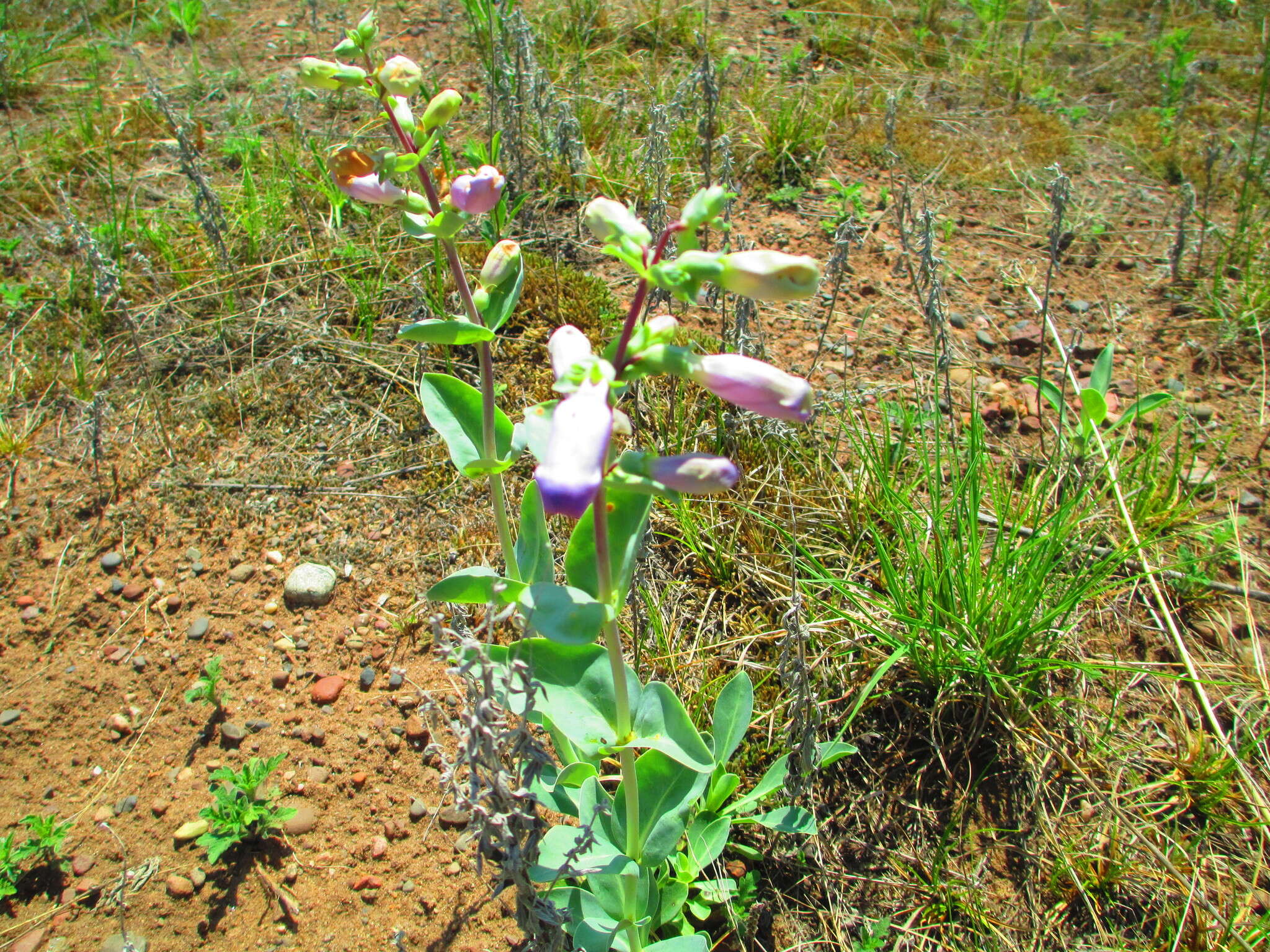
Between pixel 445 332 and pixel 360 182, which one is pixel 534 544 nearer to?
pixel 445 332

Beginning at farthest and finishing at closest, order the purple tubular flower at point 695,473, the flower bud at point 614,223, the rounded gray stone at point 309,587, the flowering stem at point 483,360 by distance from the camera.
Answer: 1. the rounded gray stone at point 309,587
2. the flowering stem at point 483,360
3. the flower bud at point 614,223
4. the purple tubular flower at point 695,473

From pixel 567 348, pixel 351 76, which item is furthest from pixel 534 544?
pixel 351 76

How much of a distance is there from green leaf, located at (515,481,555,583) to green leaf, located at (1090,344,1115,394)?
2563 mm

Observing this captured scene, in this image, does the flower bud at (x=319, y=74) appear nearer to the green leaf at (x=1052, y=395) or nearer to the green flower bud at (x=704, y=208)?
the green flower bud at (x=704, y=208)

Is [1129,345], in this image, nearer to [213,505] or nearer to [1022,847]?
[1022,847]

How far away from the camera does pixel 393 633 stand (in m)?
2.85

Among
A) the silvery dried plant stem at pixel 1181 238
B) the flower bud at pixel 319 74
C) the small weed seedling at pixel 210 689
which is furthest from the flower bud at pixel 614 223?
the silvery dried plant stem at pixel 1181 238

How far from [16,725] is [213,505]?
97 cm

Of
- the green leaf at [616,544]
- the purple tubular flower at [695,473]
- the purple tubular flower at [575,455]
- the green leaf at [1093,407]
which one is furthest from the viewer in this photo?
the green leaf at [1093,407]

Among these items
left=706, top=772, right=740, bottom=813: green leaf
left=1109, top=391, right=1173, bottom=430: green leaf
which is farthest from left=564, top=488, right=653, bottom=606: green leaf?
left=1109, top=391, right=1173, bottom=430: green leaf

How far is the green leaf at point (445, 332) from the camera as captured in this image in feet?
5.76

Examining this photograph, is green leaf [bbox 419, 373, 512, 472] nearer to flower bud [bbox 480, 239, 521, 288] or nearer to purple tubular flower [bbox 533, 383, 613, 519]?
flower bud [bbox 480, 239, 521, 288]

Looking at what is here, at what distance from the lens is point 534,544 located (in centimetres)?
199

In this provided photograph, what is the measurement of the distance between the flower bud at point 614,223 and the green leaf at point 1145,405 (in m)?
2.59
